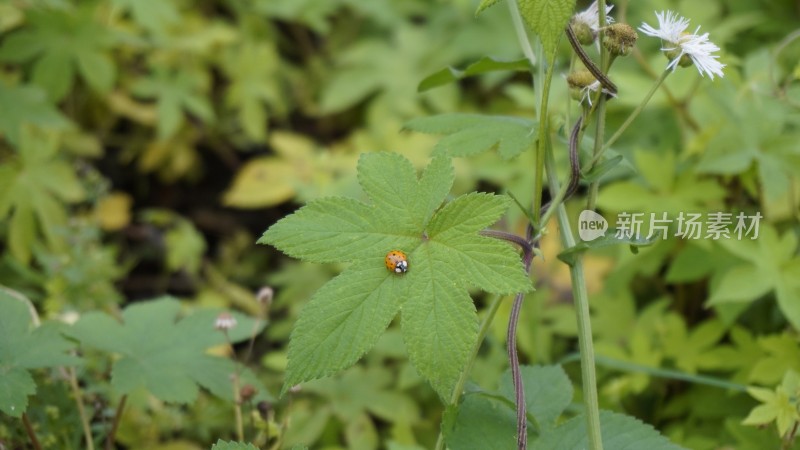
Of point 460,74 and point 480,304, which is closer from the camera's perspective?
point 460,74

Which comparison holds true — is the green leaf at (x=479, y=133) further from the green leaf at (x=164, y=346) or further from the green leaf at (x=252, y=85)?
the green leaf at (x=252, y=85)

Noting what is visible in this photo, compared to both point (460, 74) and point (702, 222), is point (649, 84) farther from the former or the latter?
point (460, 74)

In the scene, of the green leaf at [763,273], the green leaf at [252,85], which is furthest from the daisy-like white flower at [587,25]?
the green leaf at [252,85]

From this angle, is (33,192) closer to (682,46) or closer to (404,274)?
(404,274)

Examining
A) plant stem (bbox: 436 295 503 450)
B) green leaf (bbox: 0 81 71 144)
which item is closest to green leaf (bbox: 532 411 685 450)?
plant stem (bbox: 436 295 503 450)

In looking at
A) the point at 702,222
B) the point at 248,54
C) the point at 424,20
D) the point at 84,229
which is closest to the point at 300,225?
the point at 702,222

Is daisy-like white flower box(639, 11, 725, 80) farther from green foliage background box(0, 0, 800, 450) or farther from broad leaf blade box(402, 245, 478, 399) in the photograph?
broad leaf blade box(402, 245, 478, 399)

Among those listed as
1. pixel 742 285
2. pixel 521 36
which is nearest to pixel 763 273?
pixel 742 285
